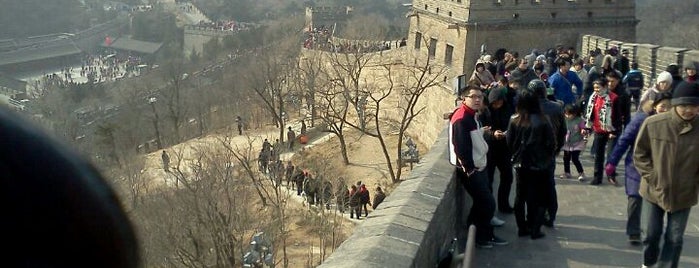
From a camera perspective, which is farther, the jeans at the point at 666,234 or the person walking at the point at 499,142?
the person walking at the point at 499,142

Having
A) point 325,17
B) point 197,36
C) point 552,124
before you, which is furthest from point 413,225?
point 197,36

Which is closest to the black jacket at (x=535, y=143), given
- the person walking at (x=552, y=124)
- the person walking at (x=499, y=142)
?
the person walking at (x=552, y=124)

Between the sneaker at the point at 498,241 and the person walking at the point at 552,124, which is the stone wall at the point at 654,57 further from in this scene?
the sneaker at the point at 498,241

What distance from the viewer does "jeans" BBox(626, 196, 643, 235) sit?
4582mm

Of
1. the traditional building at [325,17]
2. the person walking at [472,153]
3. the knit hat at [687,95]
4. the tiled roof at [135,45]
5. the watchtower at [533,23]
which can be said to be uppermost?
the traditional building at [325,17]

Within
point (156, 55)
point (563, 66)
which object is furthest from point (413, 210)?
point (156, 55)

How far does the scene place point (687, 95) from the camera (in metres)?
3.79

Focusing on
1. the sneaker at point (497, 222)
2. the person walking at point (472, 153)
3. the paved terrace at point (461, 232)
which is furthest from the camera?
the sneaker at point (497, 222)

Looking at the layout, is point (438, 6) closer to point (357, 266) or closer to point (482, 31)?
point (482, 31)

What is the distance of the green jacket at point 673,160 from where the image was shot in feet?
12.5

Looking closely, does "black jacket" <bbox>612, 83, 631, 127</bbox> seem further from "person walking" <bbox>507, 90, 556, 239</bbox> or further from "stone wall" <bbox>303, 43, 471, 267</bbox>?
"person walking" <bbox>507, 90, 556, 239</bbox>

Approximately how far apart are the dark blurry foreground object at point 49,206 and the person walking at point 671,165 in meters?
3.70

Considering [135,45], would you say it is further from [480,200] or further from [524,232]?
[480,200]

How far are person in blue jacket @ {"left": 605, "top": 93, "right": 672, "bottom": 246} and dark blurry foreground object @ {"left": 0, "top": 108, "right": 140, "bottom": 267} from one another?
13.6ft
